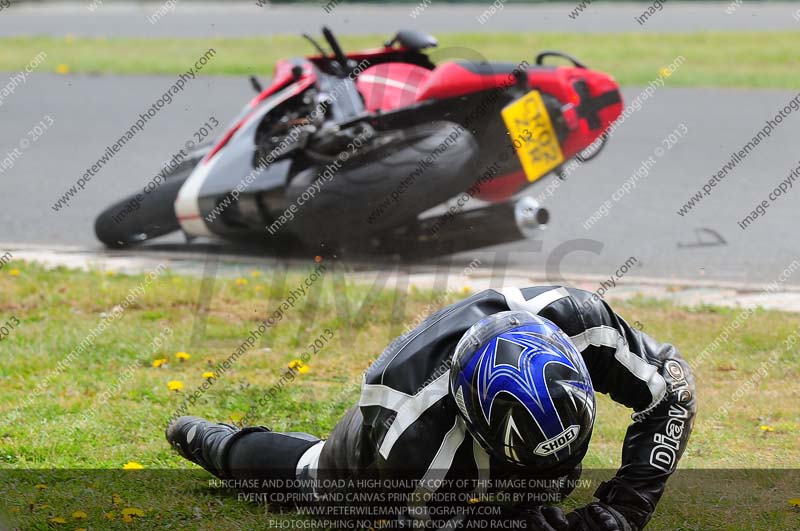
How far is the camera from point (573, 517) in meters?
3.39

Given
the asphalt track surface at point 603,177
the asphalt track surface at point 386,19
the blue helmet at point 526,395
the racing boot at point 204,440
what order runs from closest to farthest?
1. the blue helmet at point 526,395
2. the racing boot at point 204,440
3. the asphalt track surface at point 603,177
4. the asphalt track surface at point 386,19

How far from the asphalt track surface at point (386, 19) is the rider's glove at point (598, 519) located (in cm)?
1416

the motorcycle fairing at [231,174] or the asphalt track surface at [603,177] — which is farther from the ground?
the motorcycle fairing at [231,174]

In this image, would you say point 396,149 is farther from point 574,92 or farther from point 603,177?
point 603,177

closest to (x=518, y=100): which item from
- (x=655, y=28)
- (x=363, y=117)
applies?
(x=363, y=117)

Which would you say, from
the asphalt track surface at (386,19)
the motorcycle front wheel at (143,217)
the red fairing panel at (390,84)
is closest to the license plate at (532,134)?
the red fairing panel at (390,84)

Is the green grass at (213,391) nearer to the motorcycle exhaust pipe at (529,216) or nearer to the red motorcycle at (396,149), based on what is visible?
the red motorcycle at (396,149)

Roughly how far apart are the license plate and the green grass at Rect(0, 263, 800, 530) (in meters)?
1.15

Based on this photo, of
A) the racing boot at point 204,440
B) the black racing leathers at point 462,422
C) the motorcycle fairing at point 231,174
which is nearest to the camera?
the black racing leathers at point 462,422

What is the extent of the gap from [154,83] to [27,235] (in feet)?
19.8

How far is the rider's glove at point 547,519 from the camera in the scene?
3295mm

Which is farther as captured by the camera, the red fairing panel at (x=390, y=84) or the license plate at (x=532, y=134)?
the red fairing panel at (x=390, y=84)

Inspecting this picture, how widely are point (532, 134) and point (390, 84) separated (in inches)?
42.0

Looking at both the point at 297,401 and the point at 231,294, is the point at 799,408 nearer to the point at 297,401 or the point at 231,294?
the point at 297,401
